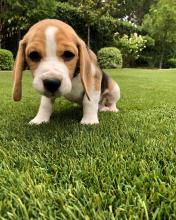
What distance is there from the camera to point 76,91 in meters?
3.71

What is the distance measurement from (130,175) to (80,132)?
119 centimetres

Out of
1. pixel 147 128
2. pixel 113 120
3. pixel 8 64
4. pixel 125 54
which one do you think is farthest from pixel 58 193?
pixel 125 54

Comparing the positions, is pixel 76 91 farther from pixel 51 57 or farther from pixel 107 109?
pixel 107 109

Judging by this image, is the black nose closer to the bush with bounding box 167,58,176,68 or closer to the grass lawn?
the grass lawn

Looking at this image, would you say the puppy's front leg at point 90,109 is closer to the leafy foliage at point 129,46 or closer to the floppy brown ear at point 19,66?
the floppy brown ear at point 19,66

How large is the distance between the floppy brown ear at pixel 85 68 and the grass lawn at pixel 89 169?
1.18ft

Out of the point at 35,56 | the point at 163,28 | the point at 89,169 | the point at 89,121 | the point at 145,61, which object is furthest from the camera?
the point at 163,28

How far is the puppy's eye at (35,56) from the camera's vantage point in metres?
3.02

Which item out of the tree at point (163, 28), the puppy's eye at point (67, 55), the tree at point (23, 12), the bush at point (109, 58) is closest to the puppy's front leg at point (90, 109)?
the puppy's eye at point (67, 55)

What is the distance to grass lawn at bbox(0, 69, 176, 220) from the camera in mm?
1646

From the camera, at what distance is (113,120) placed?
12.4 ft

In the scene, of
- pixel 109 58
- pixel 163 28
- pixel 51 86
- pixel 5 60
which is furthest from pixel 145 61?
Answer: pixel 51 86

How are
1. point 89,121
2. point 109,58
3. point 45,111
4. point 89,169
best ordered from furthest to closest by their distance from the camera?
point 109,58 → point 45,111 → point 89,121 → point 89,169

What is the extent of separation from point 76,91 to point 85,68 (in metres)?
0.46
